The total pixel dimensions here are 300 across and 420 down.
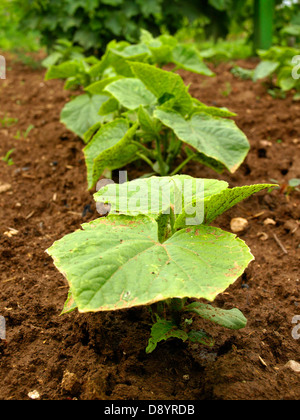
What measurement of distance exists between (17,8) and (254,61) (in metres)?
2.59

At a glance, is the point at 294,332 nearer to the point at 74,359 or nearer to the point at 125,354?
the point at 125,354

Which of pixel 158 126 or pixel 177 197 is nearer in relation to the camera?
pixel 177 197

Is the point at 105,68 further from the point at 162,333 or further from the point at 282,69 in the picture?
the point at 162,333

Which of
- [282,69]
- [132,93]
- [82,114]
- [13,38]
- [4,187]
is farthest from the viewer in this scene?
[13,38]

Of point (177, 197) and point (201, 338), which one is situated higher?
point (177, 197)

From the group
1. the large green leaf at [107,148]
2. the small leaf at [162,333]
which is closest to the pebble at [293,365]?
the small leaf at [162,333]

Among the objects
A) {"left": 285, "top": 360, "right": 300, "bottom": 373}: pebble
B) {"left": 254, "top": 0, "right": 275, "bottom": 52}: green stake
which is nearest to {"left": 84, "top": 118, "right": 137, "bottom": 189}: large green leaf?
{"left": 285, "top": 360, "right": 300, "bottom": 373}: pebble

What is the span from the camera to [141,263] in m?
1.18

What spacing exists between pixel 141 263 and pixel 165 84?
1.28 m

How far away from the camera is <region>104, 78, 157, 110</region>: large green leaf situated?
218 cm

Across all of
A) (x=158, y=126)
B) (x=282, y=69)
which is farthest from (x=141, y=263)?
(x=282, y=69)

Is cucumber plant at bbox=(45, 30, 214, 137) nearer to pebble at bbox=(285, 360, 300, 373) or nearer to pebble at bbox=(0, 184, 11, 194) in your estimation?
pebble at bbox=(0, 184, 11, 194)

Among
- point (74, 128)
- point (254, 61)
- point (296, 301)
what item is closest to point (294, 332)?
point (296, 301)
